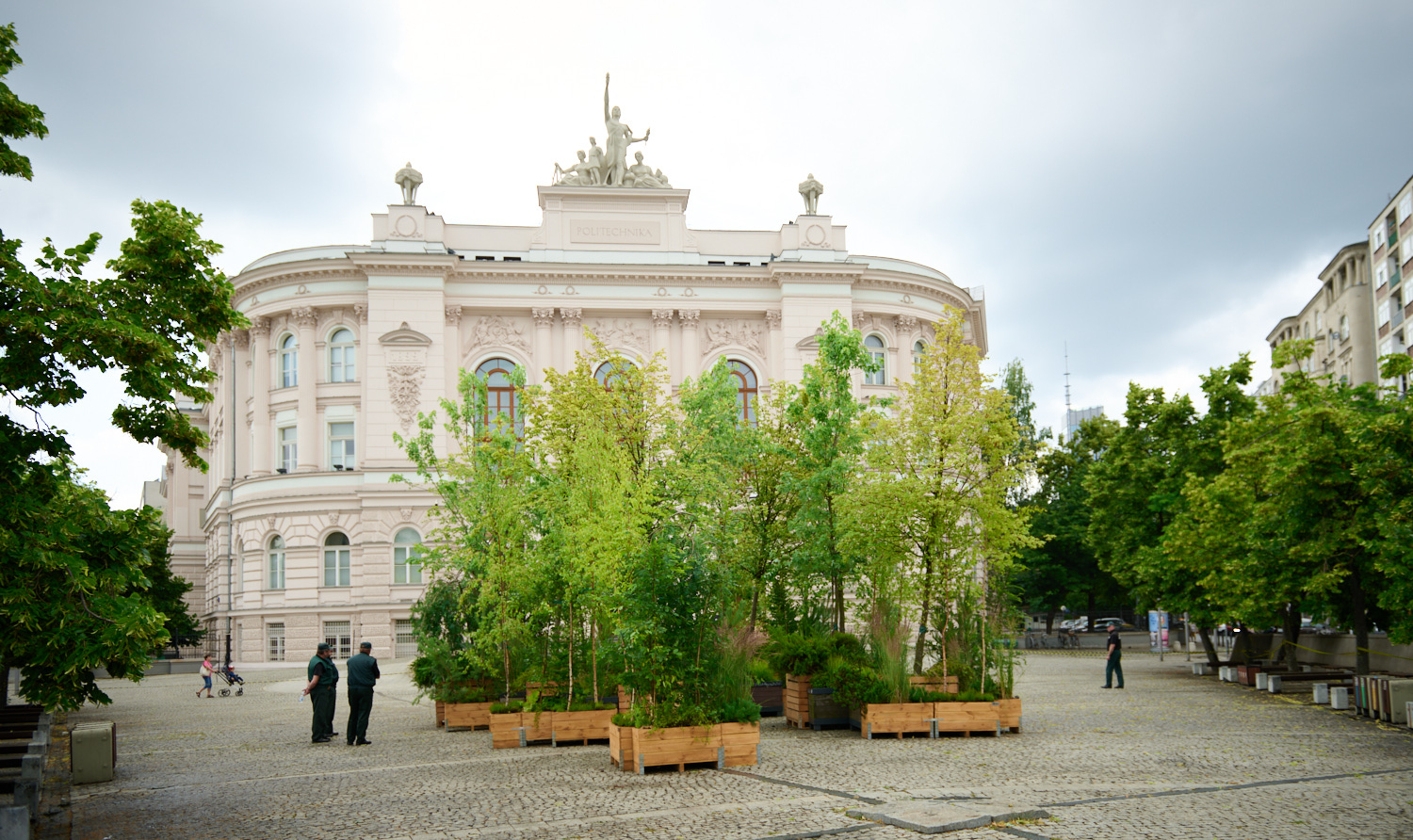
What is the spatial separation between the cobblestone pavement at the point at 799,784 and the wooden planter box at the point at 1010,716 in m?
0.31

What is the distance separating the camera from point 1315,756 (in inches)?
574

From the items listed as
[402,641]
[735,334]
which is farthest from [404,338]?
[735,334]

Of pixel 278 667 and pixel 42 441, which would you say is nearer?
pixel 42 441

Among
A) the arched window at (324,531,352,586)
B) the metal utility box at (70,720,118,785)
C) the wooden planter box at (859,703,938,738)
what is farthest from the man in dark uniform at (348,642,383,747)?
the arched window at (324,531,352,586)

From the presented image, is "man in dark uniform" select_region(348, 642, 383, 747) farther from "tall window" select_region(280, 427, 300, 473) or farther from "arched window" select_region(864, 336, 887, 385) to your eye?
"arched window" select_region(864, 336, 887, 385)

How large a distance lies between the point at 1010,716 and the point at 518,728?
7.55 m

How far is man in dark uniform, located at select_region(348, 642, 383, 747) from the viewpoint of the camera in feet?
60.8

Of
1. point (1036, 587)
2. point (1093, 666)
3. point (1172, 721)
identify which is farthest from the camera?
point (1036, 587)

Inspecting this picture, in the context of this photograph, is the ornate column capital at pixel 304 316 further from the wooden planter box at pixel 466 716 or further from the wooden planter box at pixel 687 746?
the wooden planter box at pixel 687 746

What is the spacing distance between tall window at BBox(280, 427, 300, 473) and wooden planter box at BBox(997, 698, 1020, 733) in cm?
4195

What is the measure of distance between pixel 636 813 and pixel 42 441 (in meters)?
6.63

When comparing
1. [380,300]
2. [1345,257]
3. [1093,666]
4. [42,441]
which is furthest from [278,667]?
[1345,257]

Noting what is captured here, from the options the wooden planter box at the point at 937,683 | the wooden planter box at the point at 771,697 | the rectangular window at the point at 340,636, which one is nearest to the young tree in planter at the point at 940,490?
the wooden planter box at the point at 937,683

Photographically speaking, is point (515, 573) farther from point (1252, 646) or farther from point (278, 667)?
point (278, 667)
